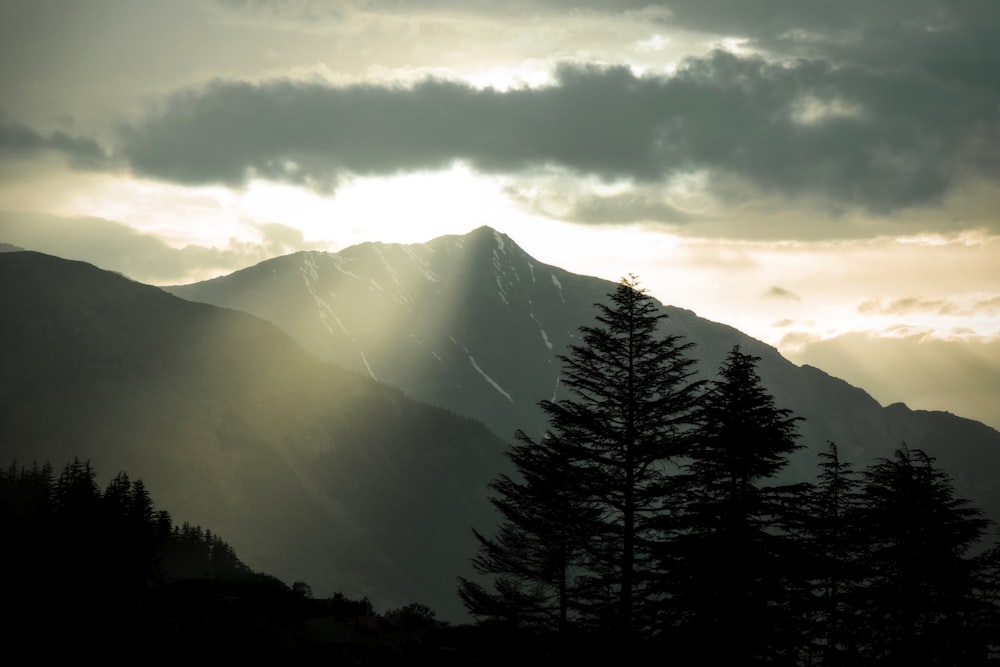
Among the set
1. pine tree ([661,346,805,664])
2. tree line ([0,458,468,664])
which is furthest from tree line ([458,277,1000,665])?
tree line ([0,458,468,664])

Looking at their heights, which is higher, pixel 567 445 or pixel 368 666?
pixel 567 445

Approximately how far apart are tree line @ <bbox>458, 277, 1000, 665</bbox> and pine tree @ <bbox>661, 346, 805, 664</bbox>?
0.04 m

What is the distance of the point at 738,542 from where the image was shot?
25188 millimetres

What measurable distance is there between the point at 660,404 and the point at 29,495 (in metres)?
94.2

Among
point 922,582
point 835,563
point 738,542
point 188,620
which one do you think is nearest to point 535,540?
point 738,542

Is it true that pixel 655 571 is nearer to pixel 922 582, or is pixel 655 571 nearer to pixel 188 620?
pixel 922 582

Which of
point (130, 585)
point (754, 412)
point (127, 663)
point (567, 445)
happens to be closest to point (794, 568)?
point (754, 412)

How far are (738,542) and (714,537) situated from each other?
620 millimetres

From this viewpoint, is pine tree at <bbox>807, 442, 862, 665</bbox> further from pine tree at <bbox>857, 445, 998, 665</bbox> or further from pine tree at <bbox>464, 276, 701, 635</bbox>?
pine tree at <bbox>464, 276, 701, 635</bbox>

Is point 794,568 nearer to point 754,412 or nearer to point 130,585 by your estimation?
point 754,412

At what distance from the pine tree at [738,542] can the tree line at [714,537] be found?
37mm

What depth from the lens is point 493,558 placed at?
116 ft

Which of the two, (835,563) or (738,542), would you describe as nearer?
(738,542)

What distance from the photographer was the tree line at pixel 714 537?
25078 millimetres
